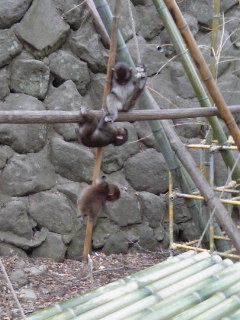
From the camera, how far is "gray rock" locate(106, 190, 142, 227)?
4.91 meters

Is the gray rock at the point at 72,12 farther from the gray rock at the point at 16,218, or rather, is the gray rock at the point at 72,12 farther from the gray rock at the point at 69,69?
the gray rock at the point at 16,218

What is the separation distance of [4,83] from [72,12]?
0.98m

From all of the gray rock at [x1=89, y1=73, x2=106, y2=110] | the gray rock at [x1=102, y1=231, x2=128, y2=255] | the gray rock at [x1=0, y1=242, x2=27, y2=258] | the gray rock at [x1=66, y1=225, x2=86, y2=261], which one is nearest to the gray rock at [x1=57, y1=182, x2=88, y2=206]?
the gray rock at [x1=66, y1=225, x2=86, y2=261]

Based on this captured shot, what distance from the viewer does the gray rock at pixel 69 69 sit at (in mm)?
4797

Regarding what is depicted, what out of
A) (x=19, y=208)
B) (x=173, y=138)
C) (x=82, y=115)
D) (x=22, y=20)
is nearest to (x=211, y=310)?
(x=82, y=115)

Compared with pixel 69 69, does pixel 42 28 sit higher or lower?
higher

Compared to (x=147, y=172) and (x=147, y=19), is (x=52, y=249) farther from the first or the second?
(x=147, y=19)

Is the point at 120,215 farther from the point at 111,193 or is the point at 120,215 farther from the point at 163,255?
the point at 111,193

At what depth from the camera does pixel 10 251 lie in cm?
431

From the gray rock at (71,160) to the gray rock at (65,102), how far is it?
0.32ft

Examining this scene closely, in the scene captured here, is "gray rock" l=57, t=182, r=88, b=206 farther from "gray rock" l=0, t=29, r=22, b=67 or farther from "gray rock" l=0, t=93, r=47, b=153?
"gray rock" l=0, t=29, r=22, b=67

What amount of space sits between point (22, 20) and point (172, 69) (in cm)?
177

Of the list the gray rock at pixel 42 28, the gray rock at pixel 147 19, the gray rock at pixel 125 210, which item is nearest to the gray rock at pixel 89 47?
the gray rock at pixel 42 28

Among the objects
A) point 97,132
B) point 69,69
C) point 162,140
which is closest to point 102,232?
point 162,140
